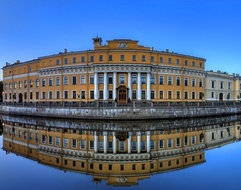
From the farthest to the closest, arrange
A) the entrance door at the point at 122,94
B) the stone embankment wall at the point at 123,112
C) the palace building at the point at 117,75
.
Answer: the entrance door at the point at 122,94 < the palace building at the point at 117,75 < the stone embankment wall at the point at 123,112

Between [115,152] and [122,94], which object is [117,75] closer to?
[122,94]

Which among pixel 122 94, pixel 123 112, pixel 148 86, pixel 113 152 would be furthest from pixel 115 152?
pixel 148 86

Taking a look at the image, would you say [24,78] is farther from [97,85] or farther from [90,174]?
[90,174]

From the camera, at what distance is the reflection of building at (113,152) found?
11.3 m

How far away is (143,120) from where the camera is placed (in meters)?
33.5

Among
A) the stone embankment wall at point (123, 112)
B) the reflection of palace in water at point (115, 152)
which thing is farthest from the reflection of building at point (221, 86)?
the reflection of palace in water at point (115, 152)

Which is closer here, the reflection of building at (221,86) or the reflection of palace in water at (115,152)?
the reflection of palace in water at (115,152)

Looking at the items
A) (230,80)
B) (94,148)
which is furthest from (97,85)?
(230,80)

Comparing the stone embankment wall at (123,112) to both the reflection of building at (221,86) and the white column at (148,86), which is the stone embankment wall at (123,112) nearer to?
the white column at (148,86)

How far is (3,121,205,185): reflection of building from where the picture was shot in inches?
444

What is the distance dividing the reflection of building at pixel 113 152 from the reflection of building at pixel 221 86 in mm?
39933

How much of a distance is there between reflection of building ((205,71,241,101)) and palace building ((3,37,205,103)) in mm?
3638

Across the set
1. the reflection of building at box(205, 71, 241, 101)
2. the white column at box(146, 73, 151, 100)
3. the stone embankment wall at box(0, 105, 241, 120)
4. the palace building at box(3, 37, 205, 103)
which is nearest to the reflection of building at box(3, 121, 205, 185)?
the stone embankment wall at box(0, 105, 241, 120)

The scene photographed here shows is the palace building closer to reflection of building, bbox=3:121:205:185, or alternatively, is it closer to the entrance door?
the entrance door
